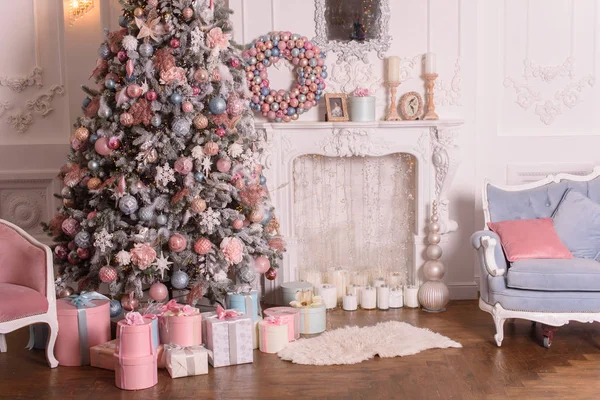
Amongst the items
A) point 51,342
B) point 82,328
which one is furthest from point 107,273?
point 51,342

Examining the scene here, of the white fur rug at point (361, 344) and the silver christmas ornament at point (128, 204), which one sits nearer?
the white fur rug at point (361, 344)

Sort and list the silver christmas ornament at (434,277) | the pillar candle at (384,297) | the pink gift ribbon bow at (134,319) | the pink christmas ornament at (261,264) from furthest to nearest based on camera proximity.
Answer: the pillar candle at (384,297) < the silver christmas ornament at (434,277) < the pink christmas ornament at (261,264) < the pink gift ribbon bow at (134,319)

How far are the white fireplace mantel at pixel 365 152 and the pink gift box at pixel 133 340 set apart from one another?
176cm

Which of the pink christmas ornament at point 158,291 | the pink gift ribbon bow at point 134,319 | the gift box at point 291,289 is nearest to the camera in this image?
the pink gift ribbon bow at point 134,319

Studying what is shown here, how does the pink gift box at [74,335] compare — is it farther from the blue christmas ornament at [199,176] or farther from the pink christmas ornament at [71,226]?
the blue christmas ornament at [199,176]

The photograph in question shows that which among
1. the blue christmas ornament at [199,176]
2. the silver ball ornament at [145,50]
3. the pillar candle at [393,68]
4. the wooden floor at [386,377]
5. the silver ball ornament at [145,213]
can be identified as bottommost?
the wooden floor at [386,377]

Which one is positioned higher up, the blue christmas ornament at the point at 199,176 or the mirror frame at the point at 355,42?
the mirror frame at the point at 355,42

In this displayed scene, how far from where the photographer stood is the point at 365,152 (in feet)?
18.6

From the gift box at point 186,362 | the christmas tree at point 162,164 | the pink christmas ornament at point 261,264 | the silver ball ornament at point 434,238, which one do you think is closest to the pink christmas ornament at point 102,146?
the christmas tree at point 162,164

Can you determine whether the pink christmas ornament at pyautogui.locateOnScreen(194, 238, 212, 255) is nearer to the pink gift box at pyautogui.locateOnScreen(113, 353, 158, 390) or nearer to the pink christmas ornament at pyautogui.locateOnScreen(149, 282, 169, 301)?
the pink christmas ornament at pyautogui.locateOnScreen(149, 282, 169, 301)

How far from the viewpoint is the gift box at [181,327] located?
449cm

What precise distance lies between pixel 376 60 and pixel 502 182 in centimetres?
139

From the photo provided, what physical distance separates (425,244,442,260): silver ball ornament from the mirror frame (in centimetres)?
146

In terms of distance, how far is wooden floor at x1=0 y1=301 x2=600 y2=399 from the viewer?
157 inches
